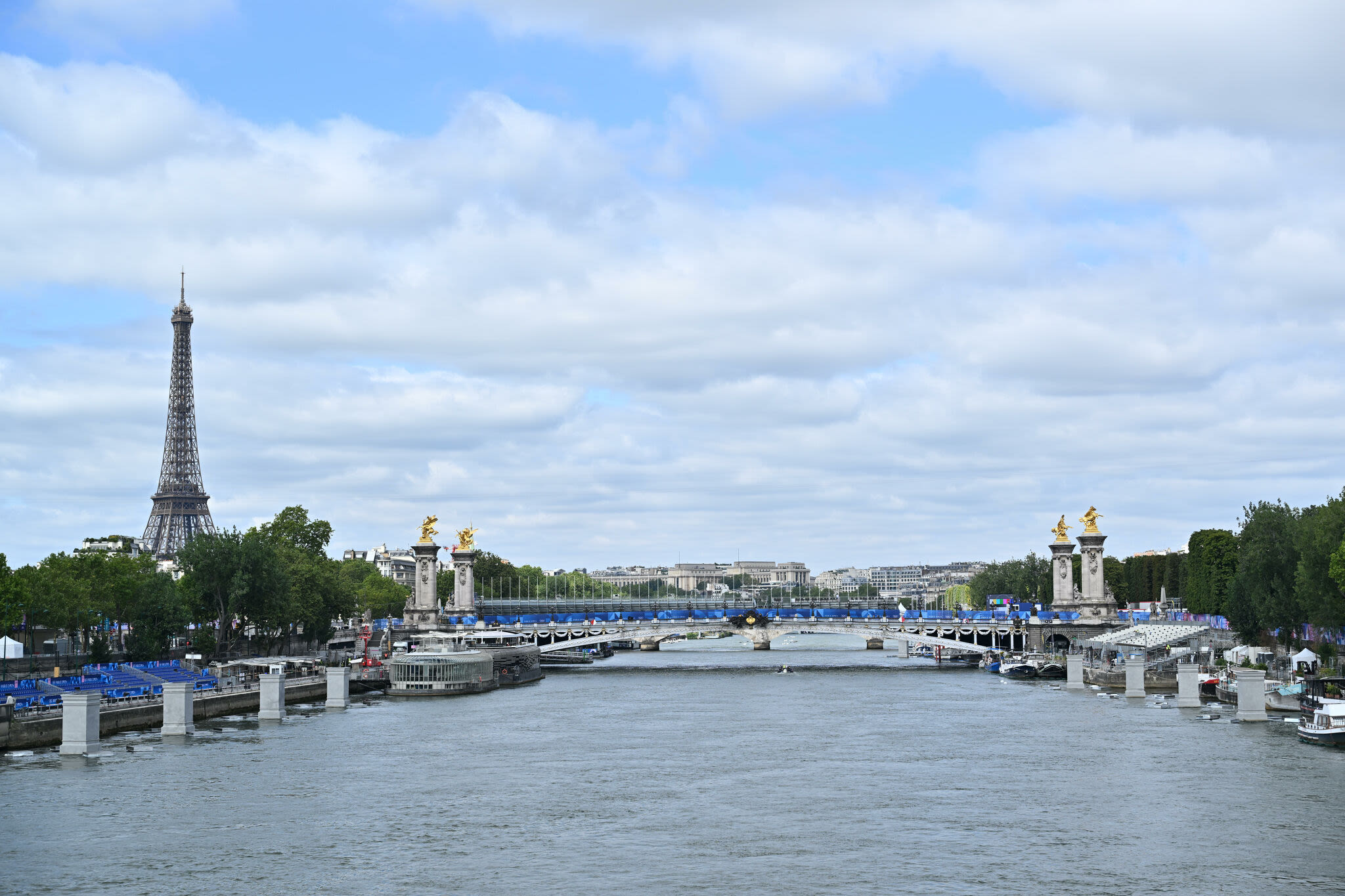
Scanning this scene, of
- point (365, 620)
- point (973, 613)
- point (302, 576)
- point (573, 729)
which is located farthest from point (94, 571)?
point (973, 613)

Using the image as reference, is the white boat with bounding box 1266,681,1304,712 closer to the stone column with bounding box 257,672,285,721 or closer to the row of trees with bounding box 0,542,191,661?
the stone column with bounding box 257,672,285,721

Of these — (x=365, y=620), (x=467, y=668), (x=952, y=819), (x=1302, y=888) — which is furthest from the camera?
(x=365, y=620)

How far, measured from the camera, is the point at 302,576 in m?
101

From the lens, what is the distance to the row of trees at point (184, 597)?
7619 cm

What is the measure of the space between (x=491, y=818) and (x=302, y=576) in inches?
2456

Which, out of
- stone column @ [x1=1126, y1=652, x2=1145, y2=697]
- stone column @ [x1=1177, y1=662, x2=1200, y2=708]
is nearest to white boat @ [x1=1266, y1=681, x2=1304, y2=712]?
stone column @ [x1=1177, y1=662, x2=1200, y2=708]

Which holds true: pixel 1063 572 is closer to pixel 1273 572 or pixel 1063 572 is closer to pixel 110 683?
pixel 1273 572

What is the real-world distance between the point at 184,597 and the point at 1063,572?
7615 cm

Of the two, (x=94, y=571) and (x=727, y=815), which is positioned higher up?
(x=94, y=571)

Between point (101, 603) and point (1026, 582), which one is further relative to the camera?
point (1026, 582)

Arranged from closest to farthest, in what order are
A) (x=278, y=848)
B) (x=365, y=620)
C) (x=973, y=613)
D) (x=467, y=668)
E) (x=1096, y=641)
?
(x=278, y=848)
(x=467, y=668)
(x=1096, y=641)
(x=365, y=620)
(x=973, y=613)

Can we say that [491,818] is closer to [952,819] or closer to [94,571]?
[952,819]

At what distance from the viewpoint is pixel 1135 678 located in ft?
263

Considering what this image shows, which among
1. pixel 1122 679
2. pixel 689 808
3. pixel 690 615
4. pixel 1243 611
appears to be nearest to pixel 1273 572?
pixel 1243 611
